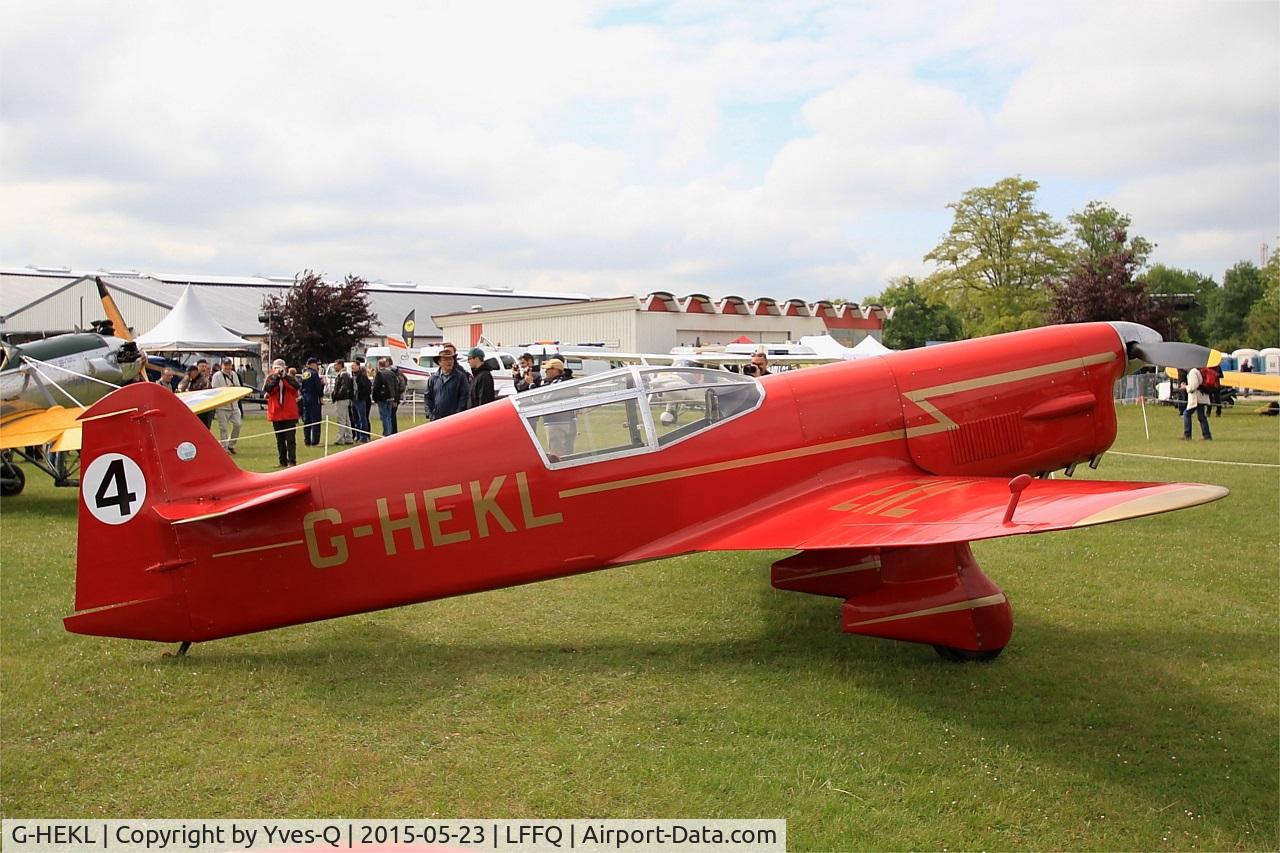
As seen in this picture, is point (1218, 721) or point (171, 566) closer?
point (1218, 721)

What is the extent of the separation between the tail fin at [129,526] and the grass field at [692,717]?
378 mm

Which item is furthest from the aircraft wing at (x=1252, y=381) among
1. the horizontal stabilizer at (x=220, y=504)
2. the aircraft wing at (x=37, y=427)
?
the aircraft wing at (x=37, y=427)

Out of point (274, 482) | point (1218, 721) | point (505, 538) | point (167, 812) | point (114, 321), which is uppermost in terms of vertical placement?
point (114, 321)

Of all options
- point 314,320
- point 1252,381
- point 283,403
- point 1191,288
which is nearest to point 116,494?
point 283,403

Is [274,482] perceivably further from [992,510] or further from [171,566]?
[992,510]

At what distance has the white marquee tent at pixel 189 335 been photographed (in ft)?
88.0

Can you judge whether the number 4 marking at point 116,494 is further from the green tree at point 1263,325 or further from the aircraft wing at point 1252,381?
the green tree at point 1263,325

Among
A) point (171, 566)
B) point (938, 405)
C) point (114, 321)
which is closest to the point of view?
point (171, 566)

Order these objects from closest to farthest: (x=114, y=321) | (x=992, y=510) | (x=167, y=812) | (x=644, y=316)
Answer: (x=167, y=812)
(x=992, y=510)
(x=114, y=321)
(x=644, y=316)

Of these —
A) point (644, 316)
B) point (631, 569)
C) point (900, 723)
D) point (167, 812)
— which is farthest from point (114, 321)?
point (644, 316)

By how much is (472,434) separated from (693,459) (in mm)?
1237

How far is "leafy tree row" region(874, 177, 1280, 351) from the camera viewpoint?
39.9 m

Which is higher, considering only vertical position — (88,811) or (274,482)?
(274,482)

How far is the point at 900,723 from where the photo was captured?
450 cm
